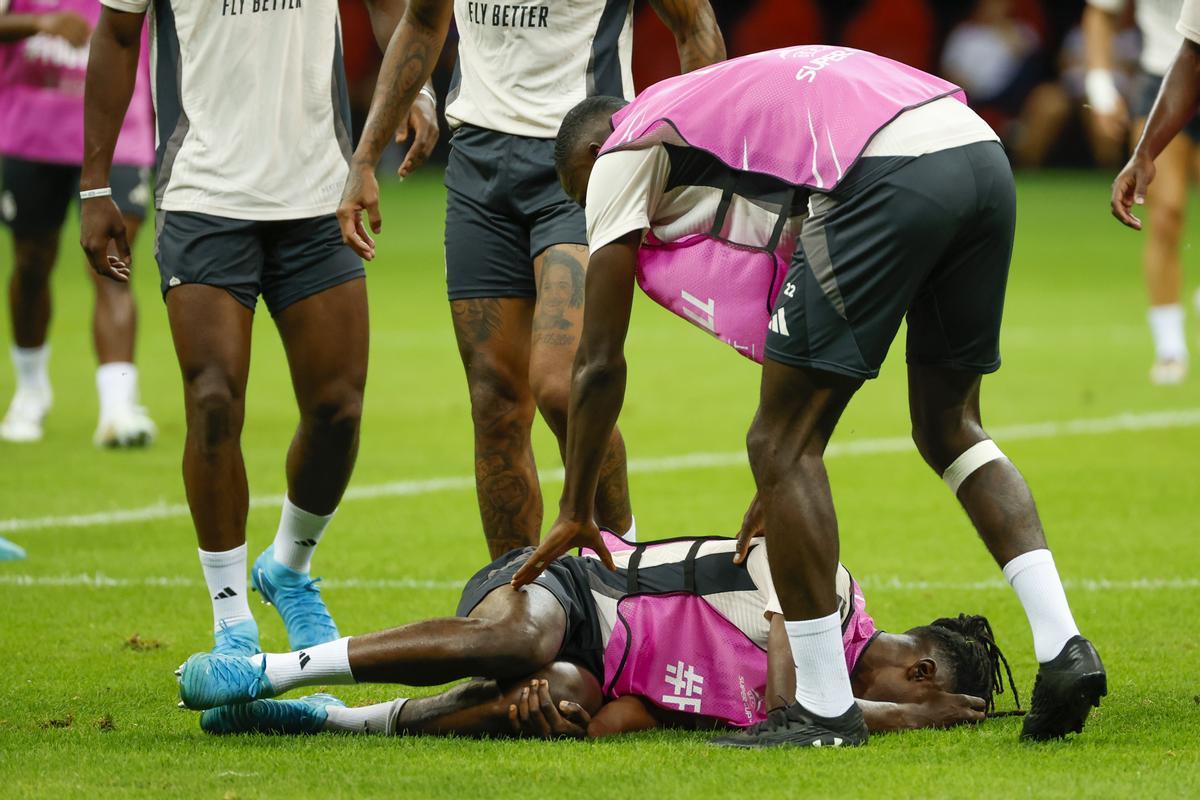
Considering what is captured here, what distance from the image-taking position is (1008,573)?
17.4ft

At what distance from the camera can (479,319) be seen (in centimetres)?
666

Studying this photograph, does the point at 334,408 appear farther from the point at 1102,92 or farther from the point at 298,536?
the point at 1102,92

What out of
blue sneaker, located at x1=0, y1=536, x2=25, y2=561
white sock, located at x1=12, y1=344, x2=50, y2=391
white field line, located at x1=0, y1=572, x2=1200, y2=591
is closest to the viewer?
white field line, located at x1=0, y1=572, x2=1200, y2=591

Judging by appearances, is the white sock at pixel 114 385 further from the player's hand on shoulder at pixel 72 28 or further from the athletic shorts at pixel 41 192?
the player's hand on shoulder at pixel 72 28

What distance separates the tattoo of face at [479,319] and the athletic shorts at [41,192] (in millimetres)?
4519

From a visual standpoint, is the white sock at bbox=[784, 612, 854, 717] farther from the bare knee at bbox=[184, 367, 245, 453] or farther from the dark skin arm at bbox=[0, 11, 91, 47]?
the dark skin arm at bbox=[0, 11, 91, 47]

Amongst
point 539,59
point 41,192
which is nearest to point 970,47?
point 41,192

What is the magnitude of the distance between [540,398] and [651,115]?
4.87 feet

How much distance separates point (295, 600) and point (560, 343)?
1324mm

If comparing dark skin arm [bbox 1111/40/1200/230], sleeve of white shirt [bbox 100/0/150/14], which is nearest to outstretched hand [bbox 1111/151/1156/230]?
dark skin arm [bbox 1111/40/1200/230]

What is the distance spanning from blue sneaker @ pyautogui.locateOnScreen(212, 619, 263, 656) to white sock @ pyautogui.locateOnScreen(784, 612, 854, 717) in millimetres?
1844

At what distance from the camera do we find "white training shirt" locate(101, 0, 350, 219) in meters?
6.27

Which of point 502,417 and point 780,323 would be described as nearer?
point 780,323

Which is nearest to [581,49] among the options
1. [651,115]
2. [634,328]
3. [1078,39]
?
[651,115]
